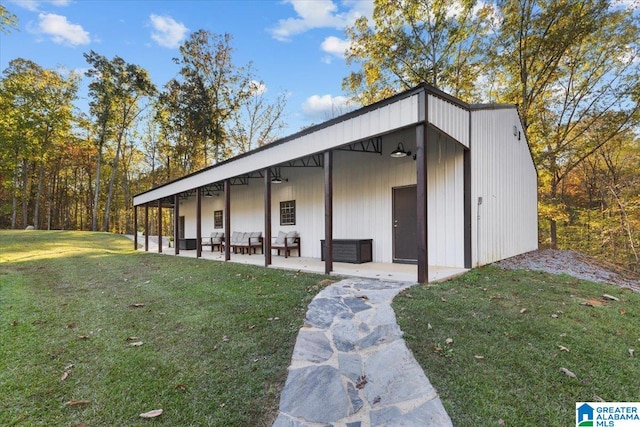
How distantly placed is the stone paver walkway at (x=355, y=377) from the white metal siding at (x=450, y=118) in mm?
3138

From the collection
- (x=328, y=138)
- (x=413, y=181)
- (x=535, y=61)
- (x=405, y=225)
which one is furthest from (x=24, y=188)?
(x=535, y=61)

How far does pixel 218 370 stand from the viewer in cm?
277

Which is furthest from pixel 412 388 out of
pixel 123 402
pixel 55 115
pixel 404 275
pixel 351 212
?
pixel 55 115

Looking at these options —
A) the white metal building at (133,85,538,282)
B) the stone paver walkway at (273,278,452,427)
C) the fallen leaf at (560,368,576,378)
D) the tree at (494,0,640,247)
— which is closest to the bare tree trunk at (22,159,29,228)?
the white metal building at (133,85,538,282)

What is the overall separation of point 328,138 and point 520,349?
15.3 feet

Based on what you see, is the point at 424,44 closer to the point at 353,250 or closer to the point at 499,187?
the point at 499,187

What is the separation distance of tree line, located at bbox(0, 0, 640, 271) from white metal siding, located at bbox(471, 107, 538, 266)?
201 inches

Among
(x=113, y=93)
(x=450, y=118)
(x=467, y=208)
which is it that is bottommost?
(x=467, y=208)

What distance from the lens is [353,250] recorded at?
25.7ft

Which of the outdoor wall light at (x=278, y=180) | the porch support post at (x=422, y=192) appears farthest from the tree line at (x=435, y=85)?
the porch support post at (x=422, y=192)

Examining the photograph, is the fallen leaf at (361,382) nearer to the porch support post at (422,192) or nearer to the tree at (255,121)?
the porch support post at (422,192)

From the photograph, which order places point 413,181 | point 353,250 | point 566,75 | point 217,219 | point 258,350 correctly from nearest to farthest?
point 258,350
point 413,181
point 353,250
point 566,75
point 217,219

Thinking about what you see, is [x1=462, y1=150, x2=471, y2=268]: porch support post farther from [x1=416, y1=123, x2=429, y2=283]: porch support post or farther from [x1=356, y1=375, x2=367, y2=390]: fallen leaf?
[x1=356, y1=375, x2=367, y2=390]: fallen leaf

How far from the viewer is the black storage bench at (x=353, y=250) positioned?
25.4 ft
